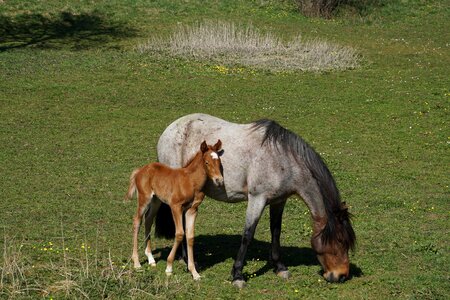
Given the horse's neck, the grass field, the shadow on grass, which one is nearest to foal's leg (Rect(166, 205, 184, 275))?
the grass field

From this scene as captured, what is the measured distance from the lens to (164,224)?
11.9 m

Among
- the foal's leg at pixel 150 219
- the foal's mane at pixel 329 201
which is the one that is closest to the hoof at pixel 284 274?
the foal's mane at pixel 329 201

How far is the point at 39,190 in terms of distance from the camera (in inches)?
599

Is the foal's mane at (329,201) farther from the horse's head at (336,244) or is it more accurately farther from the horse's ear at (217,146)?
the horse's ear at (217,146)

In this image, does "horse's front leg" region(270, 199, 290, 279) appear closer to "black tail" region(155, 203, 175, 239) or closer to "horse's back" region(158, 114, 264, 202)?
"horse's back" region(158, 114, 264, 202)

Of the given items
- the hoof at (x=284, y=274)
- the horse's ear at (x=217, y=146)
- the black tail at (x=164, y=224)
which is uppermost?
the horse's ear at (x=217, y=146)

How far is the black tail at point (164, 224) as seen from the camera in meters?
11.7

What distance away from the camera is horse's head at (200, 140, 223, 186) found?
10539mm

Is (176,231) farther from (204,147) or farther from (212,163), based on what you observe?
(204,147)

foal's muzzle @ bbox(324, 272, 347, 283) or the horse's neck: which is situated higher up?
the horse's neck

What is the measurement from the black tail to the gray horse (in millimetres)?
932

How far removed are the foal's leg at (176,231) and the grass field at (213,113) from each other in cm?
24

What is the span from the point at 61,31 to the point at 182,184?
22381 mm

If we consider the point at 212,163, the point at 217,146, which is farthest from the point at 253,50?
the point at 212,163
